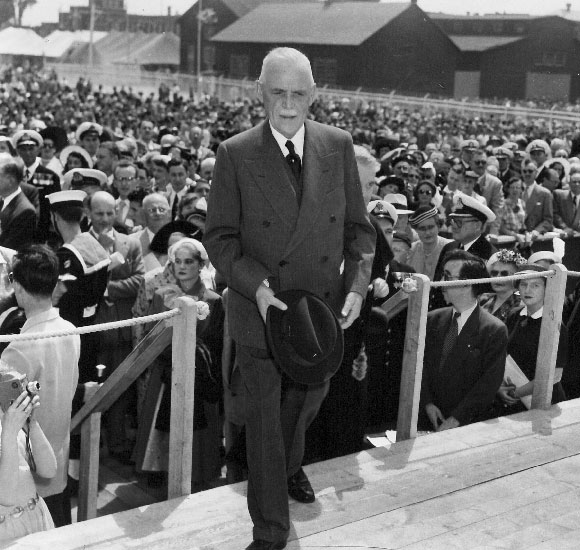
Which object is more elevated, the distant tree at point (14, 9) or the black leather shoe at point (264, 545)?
the distant tree at point (14, 9)

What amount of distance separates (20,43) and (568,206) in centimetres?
5501

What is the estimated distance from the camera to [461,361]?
5016mm

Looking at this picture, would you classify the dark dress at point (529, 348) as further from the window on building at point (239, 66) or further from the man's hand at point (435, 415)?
the window on building at point (239, 66)

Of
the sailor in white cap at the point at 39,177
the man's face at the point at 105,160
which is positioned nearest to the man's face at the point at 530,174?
the man's face at the point at 105,160

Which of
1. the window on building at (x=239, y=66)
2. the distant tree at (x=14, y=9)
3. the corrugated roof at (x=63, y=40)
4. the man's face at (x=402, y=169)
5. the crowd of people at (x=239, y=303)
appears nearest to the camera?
the crowd of people at (x=239, y=303)

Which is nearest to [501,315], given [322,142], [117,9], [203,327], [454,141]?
[203,327]

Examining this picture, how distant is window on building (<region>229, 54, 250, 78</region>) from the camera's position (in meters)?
55.2

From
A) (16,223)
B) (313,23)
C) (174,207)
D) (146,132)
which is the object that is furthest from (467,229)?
(313,23)

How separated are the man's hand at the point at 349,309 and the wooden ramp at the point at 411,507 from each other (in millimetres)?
817

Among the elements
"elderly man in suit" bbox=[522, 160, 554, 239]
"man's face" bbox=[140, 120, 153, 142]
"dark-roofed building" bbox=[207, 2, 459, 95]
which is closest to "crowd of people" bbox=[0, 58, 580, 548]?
"elderly man in suit" bbox=[522, 160, 554, 239]

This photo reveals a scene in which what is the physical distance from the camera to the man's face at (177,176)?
947 cm

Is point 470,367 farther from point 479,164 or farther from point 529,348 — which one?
point 479,164

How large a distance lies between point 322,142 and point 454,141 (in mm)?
19893

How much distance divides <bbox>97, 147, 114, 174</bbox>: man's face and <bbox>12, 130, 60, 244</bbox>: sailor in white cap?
0.65 meters
